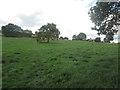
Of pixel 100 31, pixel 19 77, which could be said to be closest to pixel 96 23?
pixel 100 31

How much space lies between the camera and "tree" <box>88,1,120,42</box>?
9.42 m

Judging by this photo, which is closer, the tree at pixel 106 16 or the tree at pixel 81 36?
the tree at pixel 106 16

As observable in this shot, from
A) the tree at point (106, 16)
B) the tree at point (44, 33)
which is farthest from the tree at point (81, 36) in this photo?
the tree at point (106, 16)

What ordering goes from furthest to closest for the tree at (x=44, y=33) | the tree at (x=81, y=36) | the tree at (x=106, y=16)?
the tree at (x=81, y=36) < the tree at (x=44, y=33) < the tree at (x=106, y=16)

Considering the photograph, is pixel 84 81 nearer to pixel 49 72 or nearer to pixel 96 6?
pixel 49 72

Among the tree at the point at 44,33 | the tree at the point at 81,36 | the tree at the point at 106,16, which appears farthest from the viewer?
the tree at the point at 81,36

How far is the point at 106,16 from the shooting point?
32.3 ft

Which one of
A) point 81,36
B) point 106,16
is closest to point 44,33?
point 106,16

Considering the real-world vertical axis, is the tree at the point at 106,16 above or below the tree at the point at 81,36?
below

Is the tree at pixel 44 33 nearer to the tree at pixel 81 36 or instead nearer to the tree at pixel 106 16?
the tree at pixel 106 16

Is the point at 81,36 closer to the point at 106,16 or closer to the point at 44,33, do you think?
the point at 44,33

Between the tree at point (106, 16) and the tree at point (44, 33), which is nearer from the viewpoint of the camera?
the tree at point (106, 16)

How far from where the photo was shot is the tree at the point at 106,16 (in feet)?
30.9

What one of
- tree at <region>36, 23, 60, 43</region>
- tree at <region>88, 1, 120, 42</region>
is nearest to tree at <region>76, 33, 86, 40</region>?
tree at <region>36, 23, 60, 43</region>
